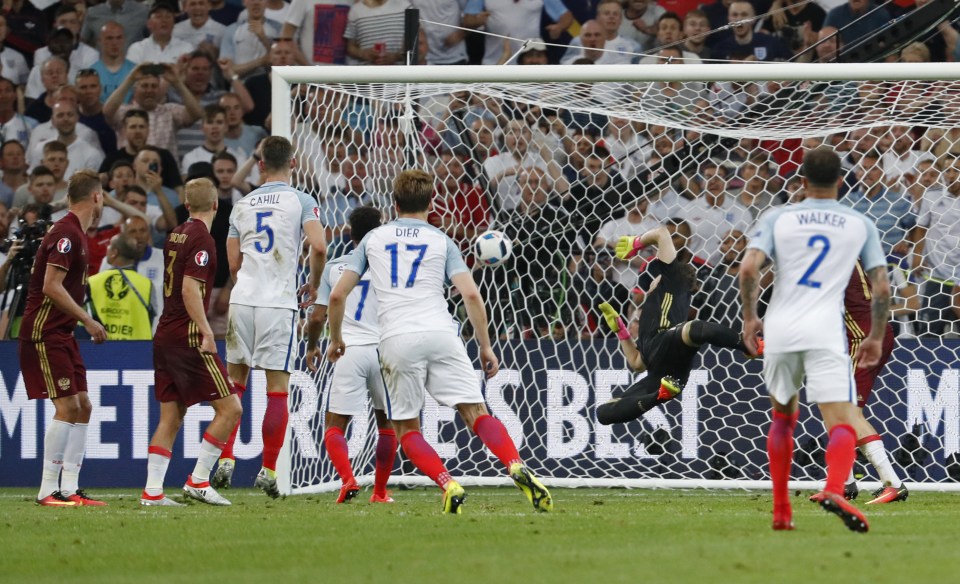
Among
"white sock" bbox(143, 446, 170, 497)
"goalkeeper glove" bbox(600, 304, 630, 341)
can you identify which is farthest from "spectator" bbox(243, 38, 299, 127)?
"white sock" bbox(143, 446, 170, 497)

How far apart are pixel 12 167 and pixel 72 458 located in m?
6.84

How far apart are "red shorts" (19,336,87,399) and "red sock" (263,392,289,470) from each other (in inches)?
51.1

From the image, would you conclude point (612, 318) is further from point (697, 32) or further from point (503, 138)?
point (697, 32)

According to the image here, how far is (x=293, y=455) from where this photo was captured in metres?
10.8

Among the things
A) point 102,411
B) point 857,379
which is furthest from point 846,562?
point 102,411

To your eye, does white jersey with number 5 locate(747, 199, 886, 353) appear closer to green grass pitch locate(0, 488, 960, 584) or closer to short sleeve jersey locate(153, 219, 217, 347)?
green grass pitch locate(0, 488, 960, 584)

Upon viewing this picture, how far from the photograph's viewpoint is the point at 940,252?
1134 centimetres

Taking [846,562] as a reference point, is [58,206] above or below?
above

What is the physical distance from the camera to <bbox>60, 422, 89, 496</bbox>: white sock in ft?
29.9

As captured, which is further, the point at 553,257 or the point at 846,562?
Answer: the point at 553,257

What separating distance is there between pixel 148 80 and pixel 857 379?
8.94 m

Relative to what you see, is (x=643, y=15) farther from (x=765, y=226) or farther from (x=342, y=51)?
(x=765, y=226)

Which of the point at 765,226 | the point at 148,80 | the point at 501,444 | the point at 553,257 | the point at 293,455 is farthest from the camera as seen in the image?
the point at 148,80

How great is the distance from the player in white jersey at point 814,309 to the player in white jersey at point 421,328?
1.62 metres
